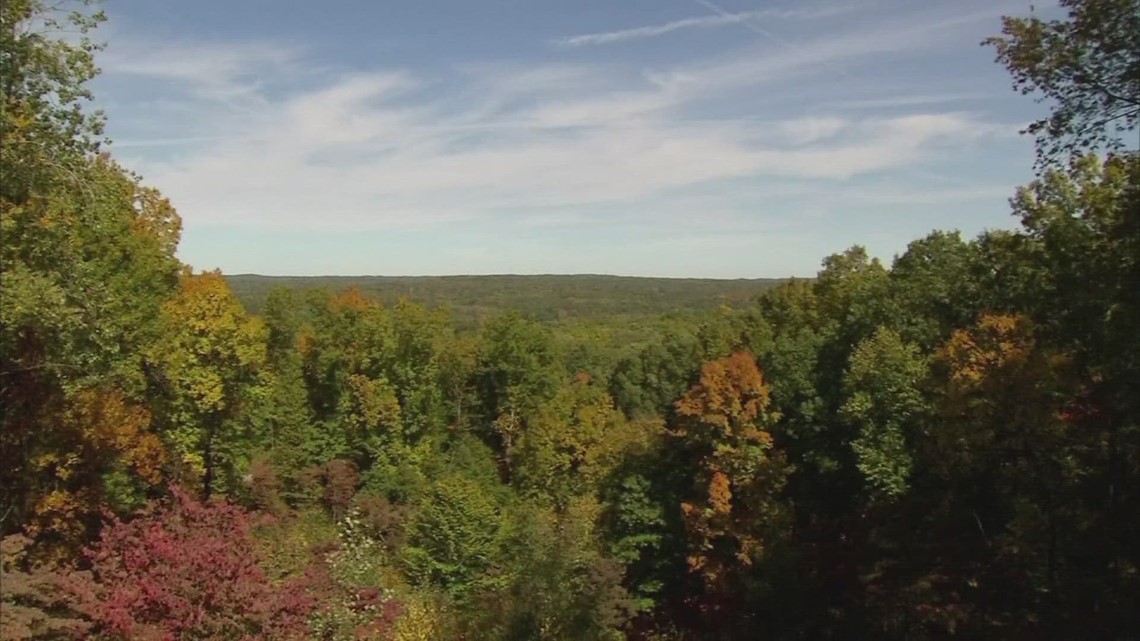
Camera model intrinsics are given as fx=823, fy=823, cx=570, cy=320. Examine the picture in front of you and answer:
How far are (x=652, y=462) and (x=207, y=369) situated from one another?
13651 millimetres

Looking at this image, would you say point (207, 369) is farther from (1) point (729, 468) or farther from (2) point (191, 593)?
(1) point (729, 468)

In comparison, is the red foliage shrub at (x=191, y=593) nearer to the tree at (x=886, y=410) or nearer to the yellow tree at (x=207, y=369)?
the yellow tree at (x=207, y=369)

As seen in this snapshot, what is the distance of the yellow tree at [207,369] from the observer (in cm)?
2219

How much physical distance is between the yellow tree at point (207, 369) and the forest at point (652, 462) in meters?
0.09

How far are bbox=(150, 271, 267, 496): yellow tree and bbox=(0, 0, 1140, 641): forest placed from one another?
0.29ft

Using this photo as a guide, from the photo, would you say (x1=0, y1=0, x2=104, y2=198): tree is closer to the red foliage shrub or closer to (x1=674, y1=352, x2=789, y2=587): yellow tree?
the red foliage shrub

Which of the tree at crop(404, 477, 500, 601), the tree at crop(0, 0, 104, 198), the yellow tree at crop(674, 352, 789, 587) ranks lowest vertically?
the tree at crop(404, 477, 500, 601)

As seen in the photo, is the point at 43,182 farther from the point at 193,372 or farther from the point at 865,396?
the point at 865,396

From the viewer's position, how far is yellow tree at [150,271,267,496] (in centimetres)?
2219

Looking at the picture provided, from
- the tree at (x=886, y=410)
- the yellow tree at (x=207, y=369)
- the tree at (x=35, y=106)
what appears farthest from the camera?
the yellow tree at (x=207, y=369)

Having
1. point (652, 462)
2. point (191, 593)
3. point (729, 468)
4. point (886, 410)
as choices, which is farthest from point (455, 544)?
point (191, 593)

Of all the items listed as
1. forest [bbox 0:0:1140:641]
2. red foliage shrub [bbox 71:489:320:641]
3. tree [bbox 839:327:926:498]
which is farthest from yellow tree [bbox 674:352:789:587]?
red foliage shrub [bbox 71:489:320:641]

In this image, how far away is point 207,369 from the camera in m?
22.8

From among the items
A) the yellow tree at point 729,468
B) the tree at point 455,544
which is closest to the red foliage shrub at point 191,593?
the yellow tree at point 729,468
